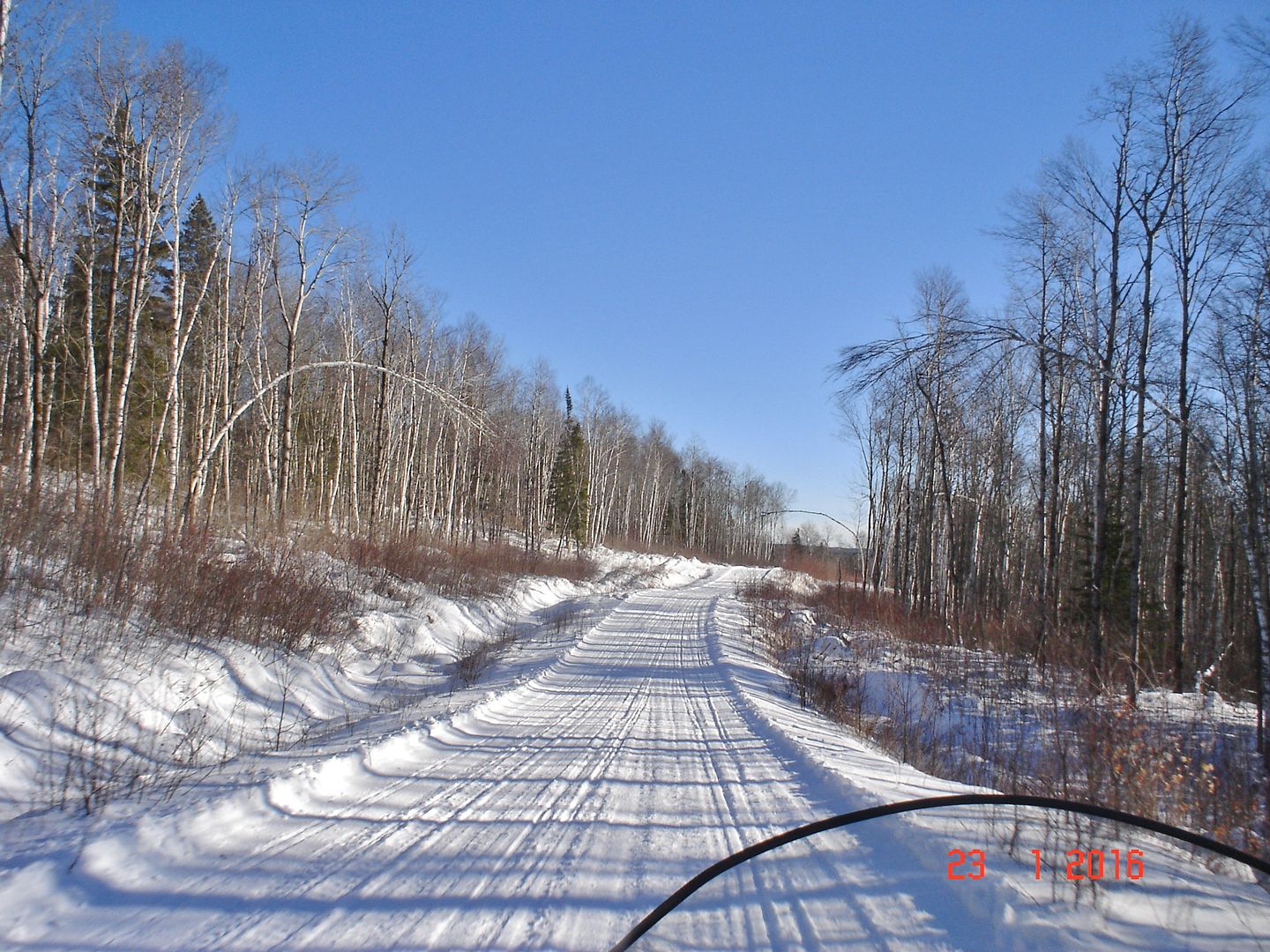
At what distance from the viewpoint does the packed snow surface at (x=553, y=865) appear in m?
2.71

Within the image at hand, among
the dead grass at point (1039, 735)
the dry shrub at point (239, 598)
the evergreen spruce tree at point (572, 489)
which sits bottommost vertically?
the dead grass at point (1039, 735)

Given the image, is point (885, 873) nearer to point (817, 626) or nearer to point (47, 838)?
point (47, 838)

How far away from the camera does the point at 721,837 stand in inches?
164

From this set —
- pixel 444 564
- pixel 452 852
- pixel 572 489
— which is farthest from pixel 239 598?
pixel 572 489

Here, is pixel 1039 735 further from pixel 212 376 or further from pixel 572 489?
pixel 572 489

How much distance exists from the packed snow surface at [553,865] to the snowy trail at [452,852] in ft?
0.05

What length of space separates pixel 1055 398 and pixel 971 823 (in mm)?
18863

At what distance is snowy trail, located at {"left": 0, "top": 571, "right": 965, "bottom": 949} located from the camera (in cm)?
290

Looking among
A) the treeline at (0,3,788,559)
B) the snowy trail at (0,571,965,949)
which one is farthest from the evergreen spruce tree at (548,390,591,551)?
the snowy trail at (0,571,965,949)

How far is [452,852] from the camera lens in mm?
3775

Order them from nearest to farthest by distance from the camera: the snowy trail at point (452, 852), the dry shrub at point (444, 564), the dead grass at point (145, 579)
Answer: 1. the snowy trail at point (452, 852)
2. the dead grass at point (145, 579)
3. the dry shrub at point (444, 564)

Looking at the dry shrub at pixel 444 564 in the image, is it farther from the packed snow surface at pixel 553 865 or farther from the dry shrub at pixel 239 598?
the packed snow surface at pixel 553 865

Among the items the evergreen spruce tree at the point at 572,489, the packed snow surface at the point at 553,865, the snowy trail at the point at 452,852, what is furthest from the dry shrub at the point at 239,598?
the evergreen spruce tree at the point at 572,489

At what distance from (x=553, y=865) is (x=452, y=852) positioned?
1.98ft
